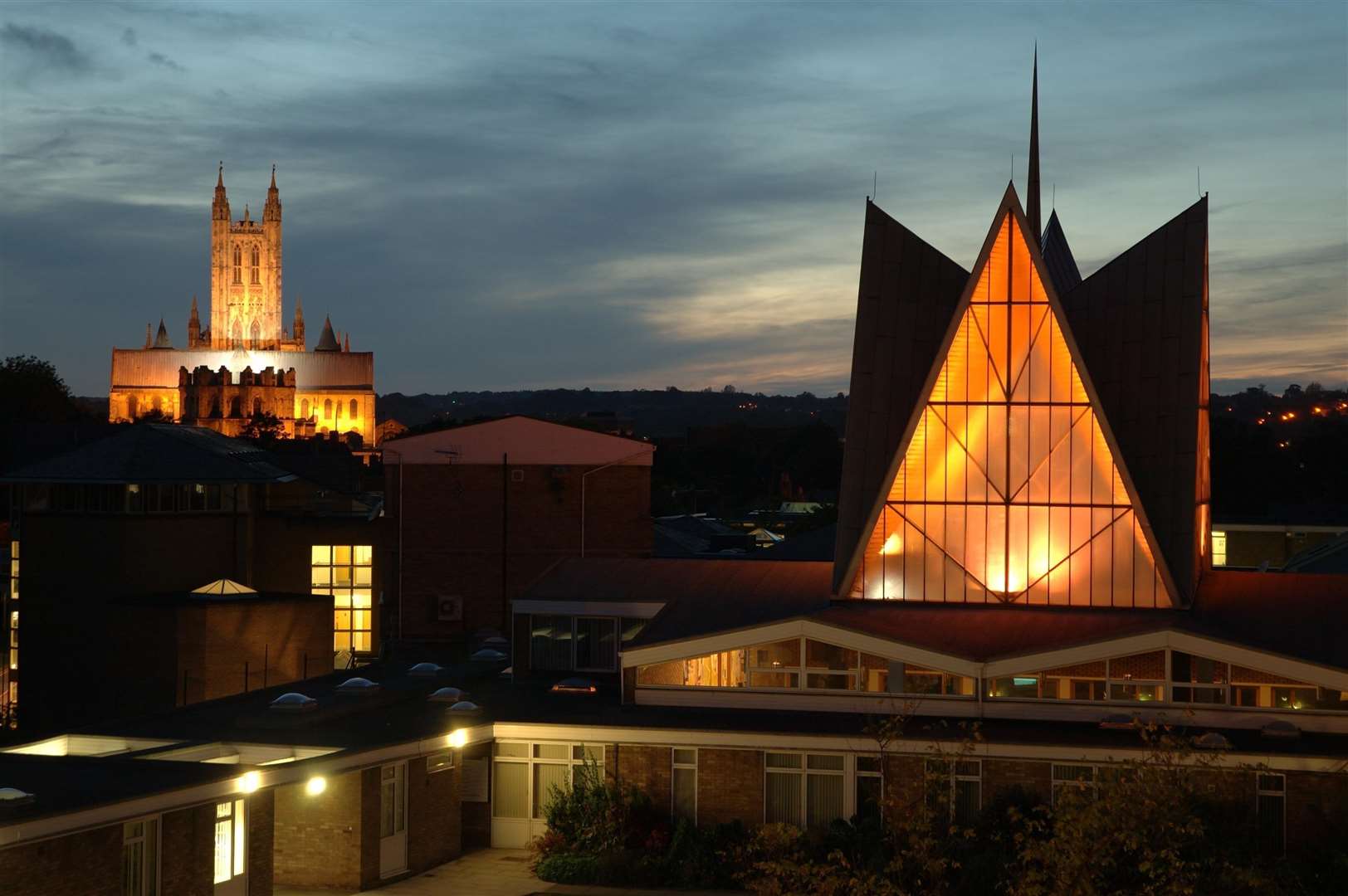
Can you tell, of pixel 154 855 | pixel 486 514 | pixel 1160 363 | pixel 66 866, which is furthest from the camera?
pixel 486 514

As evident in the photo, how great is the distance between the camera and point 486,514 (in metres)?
58.8

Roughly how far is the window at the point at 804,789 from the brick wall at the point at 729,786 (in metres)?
0.16

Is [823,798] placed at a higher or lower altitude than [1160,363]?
lower

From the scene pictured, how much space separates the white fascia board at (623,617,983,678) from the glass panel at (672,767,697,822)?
3863 millimetres

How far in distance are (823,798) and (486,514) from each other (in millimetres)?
30568

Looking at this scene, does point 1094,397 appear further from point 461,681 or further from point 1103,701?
point 461,681

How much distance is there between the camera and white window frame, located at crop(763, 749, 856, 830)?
1169 inches

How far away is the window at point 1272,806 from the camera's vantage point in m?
27.9

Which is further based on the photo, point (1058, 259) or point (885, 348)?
point (1058, 259)

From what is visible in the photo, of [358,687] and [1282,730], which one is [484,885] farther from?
[1282,730]

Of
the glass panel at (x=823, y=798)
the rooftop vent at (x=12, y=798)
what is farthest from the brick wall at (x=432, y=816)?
the rooftop vent at (x=12, y=798)

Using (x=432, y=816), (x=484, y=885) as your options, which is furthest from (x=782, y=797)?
(x=432, y=816)

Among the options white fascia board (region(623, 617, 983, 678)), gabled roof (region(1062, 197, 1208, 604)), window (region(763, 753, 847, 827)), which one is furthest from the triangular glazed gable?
window (region(763, 753, 847, 827))

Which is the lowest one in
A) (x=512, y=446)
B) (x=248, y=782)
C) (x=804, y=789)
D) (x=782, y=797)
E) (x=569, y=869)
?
(x=569, y=869)
